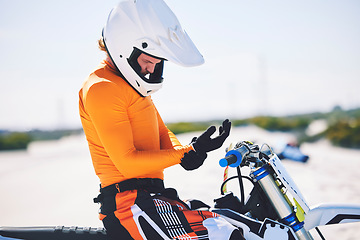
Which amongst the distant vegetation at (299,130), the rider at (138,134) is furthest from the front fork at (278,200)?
the distant vegetation at (299,130)

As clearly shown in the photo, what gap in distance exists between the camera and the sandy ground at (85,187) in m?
4.36

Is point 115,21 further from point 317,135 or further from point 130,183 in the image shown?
point 317,135

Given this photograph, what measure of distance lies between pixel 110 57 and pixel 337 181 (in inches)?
221

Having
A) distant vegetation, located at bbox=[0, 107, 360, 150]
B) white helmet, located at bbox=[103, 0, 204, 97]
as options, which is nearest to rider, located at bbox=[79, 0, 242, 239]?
white helmet, located at bbox=[103, 0, 204, 97]

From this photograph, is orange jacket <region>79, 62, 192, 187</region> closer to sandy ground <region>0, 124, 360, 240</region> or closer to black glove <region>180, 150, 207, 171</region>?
black glove <region>180, 150, 207, 171</region>

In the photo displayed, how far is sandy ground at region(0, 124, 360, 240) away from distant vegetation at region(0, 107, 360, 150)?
4.76 ft

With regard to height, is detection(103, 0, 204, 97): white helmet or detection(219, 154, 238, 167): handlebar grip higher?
detection(103, 0, 204, 97): white helmet

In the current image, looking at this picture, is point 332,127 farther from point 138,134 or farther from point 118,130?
point 118,130

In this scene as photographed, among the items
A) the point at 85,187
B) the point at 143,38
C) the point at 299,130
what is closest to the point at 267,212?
the point at 143,38

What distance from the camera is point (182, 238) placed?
4.55 ft

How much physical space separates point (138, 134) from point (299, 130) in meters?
13.4

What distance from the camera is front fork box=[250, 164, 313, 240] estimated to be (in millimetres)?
1438

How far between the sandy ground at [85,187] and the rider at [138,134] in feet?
3.65

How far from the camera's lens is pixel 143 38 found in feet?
5.10
